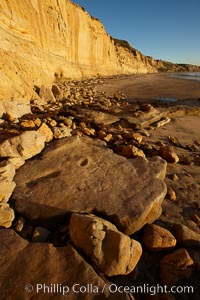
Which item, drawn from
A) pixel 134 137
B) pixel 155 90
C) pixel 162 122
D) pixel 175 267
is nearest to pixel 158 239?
pixel 175 267

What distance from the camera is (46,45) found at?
13.3 metres

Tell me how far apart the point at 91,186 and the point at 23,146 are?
1098 millimetres

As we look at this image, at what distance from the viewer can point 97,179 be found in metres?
2.35

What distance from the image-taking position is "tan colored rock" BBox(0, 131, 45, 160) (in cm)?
248

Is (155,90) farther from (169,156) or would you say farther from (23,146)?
(23,146)

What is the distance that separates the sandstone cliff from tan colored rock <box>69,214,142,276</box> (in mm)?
3855

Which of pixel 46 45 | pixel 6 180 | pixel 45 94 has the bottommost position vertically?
pixel 6 180

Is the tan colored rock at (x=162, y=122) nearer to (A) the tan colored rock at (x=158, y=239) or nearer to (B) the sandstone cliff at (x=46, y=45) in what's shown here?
(B) the sandstone cliff at (x=46, y=45)

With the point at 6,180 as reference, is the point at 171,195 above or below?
below

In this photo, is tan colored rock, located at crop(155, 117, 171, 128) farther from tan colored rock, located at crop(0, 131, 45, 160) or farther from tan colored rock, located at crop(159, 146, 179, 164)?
tan colored rock, located at crop(0, 131, 45, 160)

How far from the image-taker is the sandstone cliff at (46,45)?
18.0 ft

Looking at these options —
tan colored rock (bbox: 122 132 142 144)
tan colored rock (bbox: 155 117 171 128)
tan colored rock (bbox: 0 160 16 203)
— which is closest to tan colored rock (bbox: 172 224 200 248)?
tan colored rock (bbox: 0 160 16 203)

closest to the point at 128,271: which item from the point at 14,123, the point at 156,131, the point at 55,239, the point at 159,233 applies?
the point at 159,233

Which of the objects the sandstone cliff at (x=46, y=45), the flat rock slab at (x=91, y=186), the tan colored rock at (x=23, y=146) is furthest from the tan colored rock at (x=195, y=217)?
the sandstone cliff at (x=46, y=45)
